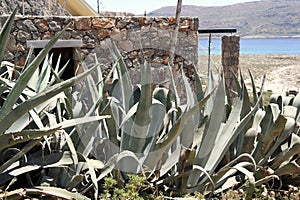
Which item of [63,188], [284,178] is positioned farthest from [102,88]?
[284,178]

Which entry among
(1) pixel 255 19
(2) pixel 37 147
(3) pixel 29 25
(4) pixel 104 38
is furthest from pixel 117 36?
(1) pixel 255 19

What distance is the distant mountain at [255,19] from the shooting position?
198 ft

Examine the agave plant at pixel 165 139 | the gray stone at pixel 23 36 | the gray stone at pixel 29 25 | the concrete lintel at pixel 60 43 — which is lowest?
the agave plant at pixel 165 139

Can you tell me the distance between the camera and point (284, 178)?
2160 millimetres

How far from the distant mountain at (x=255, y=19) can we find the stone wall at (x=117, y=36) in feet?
155

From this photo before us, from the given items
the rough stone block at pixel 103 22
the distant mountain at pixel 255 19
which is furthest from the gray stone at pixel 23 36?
the distant mountain at pixel 255 19

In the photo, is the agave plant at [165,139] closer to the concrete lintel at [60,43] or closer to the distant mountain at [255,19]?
the concrete lintel at [60,43]

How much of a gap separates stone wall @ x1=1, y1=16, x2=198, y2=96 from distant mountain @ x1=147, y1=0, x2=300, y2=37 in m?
47.1

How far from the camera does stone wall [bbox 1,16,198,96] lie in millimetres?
5305

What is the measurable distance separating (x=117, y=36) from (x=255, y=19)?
65.8 meters

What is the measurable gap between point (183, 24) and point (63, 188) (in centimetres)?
494

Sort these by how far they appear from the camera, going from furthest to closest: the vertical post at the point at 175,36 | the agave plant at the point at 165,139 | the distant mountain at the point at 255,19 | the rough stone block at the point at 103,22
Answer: the distant mountain at the point at 255,19, the vertical post at the point at 175,36, the rough stone block at the point at 103,22, the agave plant at the point at 165,139

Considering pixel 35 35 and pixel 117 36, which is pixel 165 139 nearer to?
pixel 35 35

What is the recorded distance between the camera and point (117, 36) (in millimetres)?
5902
